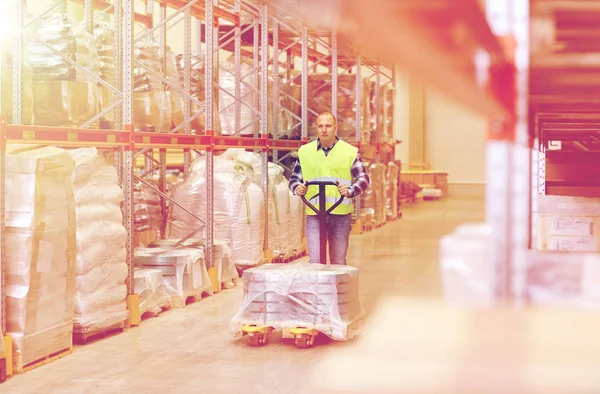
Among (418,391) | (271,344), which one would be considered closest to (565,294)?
(418,391)

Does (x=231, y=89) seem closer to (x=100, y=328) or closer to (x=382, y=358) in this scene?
(x=100, y=328)

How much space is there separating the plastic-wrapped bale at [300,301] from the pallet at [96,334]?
1.05m

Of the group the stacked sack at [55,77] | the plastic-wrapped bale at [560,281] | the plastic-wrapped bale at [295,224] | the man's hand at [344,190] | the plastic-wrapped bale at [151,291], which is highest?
the stacked sack at [55,77]

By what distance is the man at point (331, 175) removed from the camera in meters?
7.82

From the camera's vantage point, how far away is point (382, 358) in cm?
251

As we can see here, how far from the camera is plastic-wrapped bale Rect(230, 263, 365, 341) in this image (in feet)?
22.8

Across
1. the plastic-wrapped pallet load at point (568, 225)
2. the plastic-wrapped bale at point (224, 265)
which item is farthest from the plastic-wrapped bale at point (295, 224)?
the plastic-wrapped pallet load at point (568, 225)

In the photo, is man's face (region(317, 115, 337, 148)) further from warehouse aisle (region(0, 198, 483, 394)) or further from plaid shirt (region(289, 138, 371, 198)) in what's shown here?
warehouse aisle (region(0, 198, 483, 394))

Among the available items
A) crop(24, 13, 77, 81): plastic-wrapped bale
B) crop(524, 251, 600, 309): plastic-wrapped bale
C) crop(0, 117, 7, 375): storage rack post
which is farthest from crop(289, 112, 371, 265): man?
crop(524, 251, 600, 309): plastic-wrapped bale

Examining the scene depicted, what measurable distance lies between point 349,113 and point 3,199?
10.2m

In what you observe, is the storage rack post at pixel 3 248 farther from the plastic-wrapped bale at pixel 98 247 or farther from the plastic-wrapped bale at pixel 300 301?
the plastic-wrapped bale at pixel 300 301

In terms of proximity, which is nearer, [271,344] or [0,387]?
[0,387]

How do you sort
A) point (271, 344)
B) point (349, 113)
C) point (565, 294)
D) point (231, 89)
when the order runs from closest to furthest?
1. point (565, 294)
2. point (271, 344)
3. point (231, 89)
4. point (349, 113)

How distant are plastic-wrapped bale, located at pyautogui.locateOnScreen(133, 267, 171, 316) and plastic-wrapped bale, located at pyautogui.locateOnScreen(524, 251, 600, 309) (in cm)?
580
